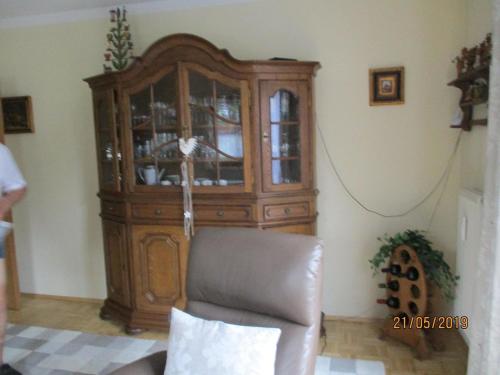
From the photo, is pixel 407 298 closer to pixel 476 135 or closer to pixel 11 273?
pixel 476 135

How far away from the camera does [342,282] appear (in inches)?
112

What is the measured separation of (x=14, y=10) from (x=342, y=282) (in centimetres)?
316

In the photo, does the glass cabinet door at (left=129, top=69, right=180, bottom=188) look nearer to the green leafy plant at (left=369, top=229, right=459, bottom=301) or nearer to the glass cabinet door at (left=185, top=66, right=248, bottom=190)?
the glass cabinet door at (left=185, top=66, right=248, bottom=190)

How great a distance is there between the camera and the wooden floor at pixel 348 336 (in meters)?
2.29

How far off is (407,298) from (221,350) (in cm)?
151

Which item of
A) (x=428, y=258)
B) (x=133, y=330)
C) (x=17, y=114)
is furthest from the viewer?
(x=17, y=114)

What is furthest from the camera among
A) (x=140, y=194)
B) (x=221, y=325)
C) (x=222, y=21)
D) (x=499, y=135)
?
(x=222, y=21)

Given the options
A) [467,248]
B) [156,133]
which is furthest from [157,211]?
[467,248]

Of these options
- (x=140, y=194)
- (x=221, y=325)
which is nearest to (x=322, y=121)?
(x=140, y=194)

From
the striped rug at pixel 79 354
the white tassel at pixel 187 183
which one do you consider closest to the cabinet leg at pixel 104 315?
the striped rug at pixel 79 354

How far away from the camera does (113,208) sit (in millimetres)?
2820

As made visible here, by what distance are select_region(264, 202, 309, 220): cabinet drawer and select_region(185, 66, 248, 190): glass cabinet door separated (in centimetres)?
21

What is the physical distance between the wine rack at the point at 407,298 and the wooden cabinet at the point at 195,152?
581 mm

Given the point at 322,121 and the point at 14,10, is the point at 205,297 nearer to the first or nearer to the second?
the point at 322,121
